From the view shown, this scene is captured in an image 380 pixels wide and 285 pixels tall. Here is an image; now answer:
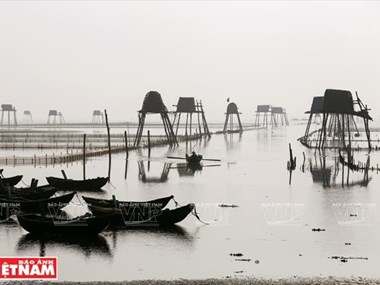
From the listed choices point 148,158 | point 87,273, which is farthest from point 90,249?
point 148,158

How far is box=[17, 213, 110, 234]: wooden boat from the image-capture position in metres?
24.8

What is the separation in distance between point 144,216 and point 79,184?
584 inches

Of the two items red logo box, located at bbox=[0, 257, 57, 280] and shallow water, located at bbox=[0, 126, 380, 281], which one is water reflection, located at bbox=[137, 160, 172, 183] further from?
red logo box, located at bbox=[0, 257, 57, 280]

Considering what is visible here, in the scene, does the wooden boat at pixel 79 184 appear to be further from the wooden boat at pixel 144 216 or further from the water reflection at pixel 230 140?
the water reflection at pixel 230 140

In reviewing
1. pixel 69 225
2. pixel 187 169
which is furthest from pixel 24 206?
pixel 187 169

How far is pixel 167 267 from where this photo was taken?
820 inches

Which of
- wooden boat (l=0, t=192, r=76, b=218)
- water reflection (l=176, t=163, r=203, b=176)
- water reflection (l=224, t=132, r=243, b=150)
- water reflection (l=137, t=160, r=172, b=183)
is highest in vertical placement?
wooden boat (l=0, t=192, r=76, b=218)

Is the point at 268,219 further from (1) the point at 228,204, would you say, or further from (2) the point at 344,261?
(2) the point at 344,261

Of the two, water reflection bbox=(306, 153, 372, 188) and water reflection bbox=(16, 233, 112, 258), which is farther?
water reflection bbox=(306, 153, 372, 188)

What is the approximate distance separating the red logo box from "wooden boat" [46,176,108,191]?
20.7 metres

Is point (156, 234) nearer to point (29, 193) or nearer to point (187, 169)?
point (29, 193)

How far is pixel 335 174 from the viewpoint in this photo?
169 feet

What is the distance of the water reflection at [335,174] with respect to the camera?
148ft

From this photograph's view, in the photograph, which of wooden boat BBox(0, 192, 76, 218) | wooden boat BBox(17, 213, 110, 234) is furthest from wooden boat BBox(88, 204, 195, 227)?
wooden boat BBox(0, 192, 76, 218)
